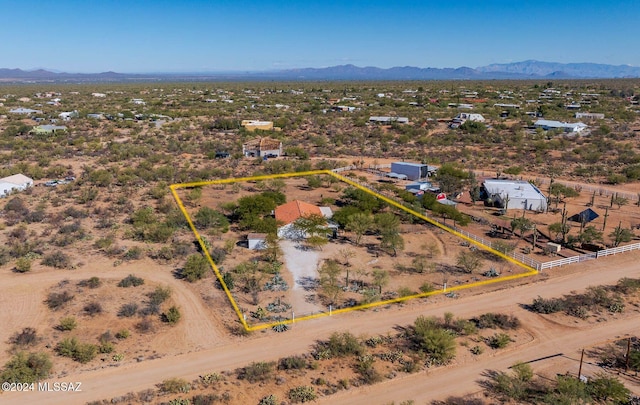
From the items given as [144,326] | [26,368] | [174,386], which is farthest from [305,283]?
[26,368]

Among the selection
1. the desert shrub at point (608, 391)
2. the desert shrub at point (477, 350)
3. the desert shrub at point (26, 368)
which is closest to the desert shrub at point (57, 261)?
the desert shrub at point (26, 368)

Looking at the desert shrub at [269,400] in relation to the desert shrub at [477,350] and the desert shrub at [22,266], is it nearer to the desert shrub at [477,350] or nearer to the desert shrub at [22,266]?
the desert shrub at [477,350]

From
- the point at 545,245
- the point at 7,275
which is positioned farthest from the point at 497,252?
the point at 7,275

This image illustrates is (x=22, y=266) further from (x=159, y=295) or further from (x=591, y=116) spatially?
(x=591, y=116)

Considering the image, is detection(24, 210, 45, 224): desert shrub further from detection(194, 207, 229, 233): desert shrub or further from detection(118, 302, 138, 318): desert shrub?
detection(118, 302, 138, 318): desert shrub

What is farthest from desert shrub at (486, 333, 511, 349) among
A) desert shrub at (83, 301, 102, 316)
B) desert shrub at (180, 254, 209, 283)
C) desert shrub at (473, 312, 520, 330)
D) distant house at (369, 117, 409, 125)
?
distant house at (369, 117, 409, 125)
